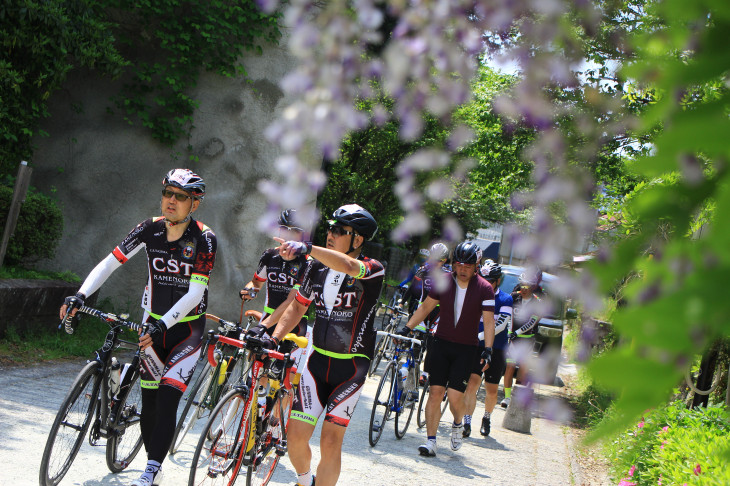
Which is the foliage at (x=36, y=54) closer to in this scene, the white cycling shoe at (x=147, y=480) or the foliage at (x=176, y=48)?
the foliage at (x=176, y=48)

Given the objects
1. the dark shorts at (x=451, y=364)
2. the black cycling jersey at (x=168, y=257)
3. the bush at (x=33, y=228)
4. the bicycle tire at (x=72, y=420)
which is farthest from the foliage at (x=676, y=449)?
the bush at (x=33, y=228)

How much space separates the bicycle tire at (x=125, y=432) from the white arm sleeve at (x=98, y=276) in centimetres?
69

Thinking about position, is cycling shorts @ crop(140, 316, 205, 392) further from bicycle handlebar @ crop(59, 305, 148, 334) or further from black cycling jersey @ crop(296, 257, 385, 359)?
black cycling jersey @ crop(296, 257, 385, 359)

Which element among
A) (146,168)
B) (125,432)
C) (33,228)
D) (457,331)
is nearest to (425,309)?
(457,331)

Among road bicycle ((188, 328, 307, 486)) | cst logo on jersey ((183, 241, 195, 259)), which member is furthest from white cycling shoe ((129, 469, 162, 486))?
cst logo on jersey ((183, 241, 195, 259))

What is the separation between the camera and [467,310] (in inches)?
309

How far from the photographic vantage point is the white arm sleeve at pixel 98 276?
4.97m

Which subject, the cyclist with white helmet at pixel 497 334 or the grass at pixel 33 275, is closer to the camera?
the grass at pixel 33 275

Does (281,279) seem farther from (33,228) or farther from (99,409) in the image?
(33,228)

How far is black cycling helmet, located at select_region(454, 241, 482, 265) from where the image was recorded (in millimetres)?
7887

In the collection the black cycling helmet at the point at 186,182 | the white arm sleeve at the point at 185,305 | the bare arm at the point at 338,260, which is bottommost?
the white arm sleeve at the point at 185,305

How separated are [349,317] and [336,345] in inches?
8.1

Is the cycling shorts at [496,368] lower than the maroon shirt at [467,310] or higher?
lower

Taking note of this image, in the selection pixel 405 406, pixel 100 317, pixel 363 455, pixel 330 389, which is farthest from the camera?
pixel 405 406
